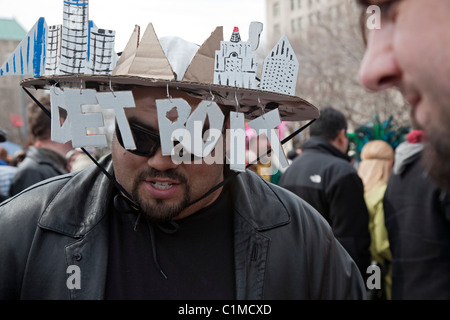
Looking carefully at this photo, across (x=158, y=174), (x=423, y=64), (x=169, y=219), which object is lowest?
(x=169, y=219)

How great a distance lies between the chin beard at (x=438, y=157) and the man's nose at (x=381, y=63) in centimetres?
16

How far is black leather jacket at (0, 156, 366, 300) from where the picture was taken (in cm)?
157

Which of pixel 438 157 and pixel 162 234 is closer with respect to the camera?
pixel 438 157

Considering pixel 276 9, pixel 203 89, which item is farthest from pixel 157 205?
pixel 276 9

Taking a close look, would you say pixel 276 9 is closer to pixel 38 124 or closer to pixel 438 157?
pixel 38 124

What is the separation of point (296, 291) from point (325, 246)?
23cm

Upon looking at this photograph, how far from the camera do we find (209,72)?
61.5 inches

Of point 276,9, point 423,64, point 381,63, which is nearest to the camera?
point 423,64

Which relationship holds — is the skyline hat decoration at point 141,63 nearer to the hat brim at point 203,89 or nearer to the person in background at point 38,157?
the hat brim at point 203,89

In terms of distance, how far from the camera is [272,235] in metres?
1.73

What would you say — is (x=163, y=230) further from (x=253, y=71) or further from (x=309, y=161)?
(x=309, y=161)

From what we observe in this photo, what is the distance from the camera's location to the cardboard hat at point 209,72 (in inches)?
58.6

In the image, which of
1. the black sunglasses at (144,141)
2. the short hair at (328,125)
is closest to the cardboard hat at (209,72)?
the black sunglasses at (144,141)

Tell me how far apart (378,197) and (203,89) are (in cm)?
255
